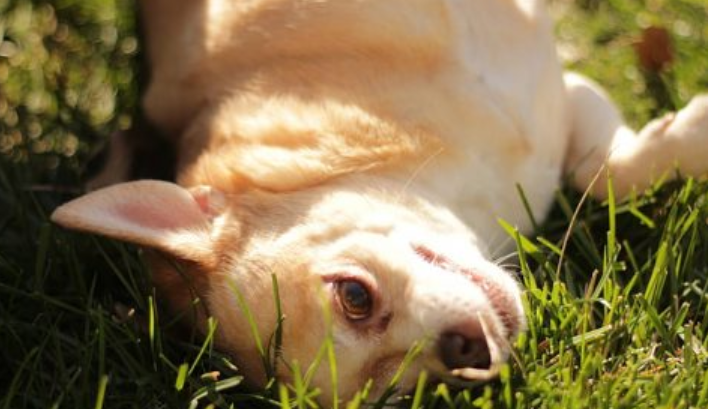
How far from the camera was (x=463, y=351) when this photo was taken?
259 centimetres

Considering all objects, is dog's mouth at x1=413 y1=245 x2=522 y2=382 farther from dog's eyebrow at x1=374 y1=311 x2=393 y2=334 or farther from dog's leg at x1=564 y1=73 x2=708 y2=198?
dog's leg at x1=564 y1=73 x2=708 y2=198

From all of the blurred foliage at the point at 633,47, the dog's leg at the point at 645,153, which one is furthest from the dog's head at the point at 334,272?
the blurred foliage at the point at 633,47

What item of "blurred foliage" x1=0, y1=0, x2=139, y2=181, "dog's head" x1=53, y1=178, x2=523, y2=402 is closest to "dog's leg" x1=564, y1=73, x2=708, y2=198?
"dog's head" x1=53, y1=178, x2=523, y2=402

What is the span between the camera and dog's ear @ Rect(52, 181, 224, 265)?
2.76 metres

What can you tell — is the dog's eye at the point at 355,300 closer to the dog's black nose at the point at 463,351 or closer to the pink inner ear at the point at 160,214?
the dog's black nose at the point at 463,351

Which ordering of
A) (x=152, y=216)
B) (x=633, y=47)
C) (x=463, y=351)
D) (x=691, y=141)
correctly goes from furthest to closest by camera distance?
(x=633, y=47) → (x=691, y=141) → (x=152, y=216) → (x=463, y=351)

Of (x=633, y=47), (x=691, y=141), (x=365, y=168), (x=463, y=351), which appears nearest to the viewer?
(x=463, y=351)

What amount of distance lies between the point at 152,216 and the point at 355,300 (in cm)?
61

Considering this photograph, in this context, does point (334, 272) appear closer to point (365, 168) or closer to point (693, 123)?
point (365, 168)

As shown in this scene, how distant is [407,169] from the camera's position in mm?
3111

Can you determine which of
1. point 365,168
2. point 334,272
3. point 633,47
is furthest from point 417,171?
point 633,47

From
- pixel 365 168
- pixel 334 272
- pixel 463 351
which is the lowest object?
pixel 463 351

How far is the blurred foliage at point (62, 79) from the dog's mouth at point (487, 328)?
5.08ft

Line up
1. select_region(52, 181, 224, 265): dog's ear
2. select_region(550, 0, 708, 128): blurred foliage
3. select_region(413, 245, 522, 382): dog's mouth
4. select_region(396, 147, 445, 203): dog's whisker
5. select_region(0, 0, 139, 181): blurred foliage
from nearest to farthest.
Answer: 1. select_region(413, 245, 522, 382): dog's mouth
2. select_region(52, 181, 224, 265): dog's ear
3. select_region(396, 147, 445, 203): dog's whisker
4. select_region(0, 0, 139, 181): blurred foliage
5. select_region(550, 0, 708, 128): blurred foliage
